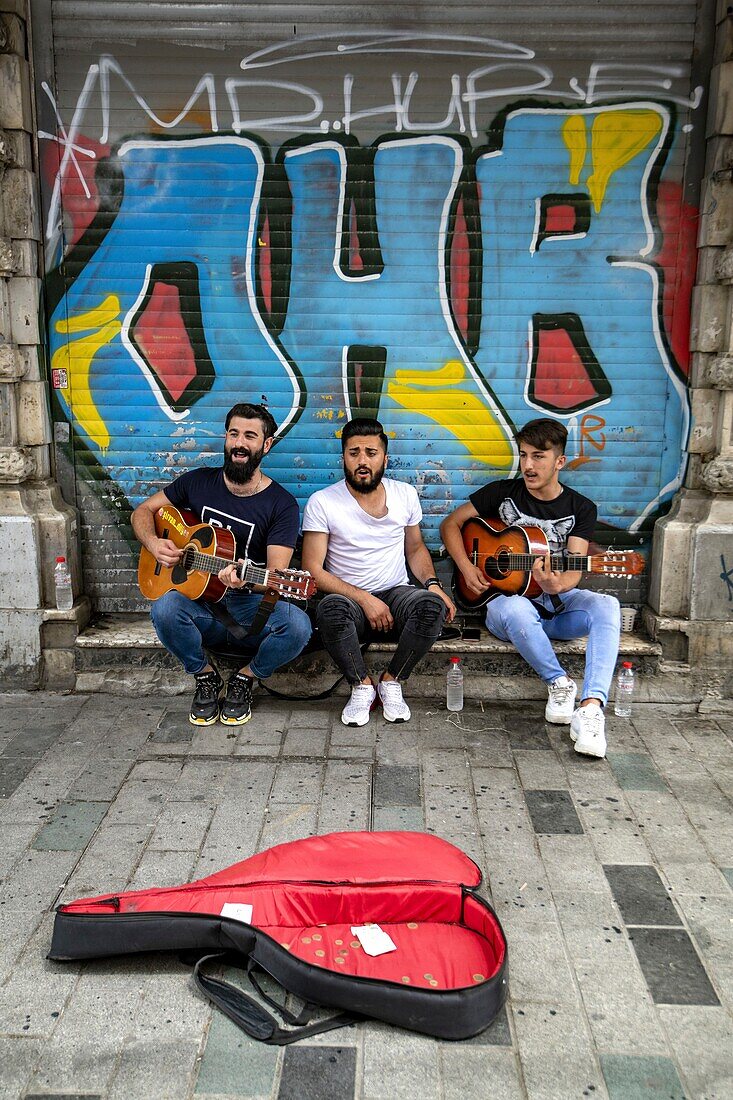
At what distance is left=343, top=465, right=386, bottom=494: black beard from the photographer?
16.7 feet

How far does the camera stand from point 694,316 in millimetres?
5375

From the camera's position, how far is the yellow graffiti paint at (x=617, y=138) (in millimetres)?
5320

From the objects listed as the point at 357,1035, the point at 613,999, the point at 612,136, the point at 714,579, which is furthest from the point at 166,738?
the point at 612,136

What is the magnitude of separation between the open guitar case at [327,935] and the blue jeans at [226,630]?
174cm

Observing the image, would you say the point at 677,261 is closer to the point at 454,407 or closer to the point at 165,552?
the point at 454,407

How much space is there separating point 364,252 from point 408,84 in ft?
3.10

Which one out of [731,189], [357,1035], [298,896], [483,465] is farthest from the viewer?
[483,465]

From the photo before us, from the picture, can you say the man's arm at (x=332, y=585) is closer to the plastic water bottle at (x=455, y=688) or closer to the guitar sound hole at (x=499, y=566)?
the plastic water bottle at (x=455, y=688)

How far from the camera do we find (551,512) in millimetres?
5254

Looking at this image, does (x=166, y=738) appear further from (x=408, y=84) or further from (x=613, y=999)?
(x=408, y=84)

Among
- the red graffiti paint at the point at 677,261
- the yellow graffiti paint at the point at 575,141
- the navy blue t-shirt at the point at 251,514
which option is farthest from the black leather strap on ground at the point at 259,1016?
the yellow graffiti paint at the point at 575,141

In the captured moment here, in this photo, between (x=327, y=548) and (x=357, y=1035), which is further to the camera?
(x=327, y=548)

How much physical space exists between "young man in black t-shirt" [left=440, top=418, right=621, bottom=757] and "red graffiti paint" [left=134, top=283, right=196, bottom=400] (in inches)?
70.7

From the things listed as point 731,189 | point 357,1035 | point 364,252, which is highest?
point 731,189
